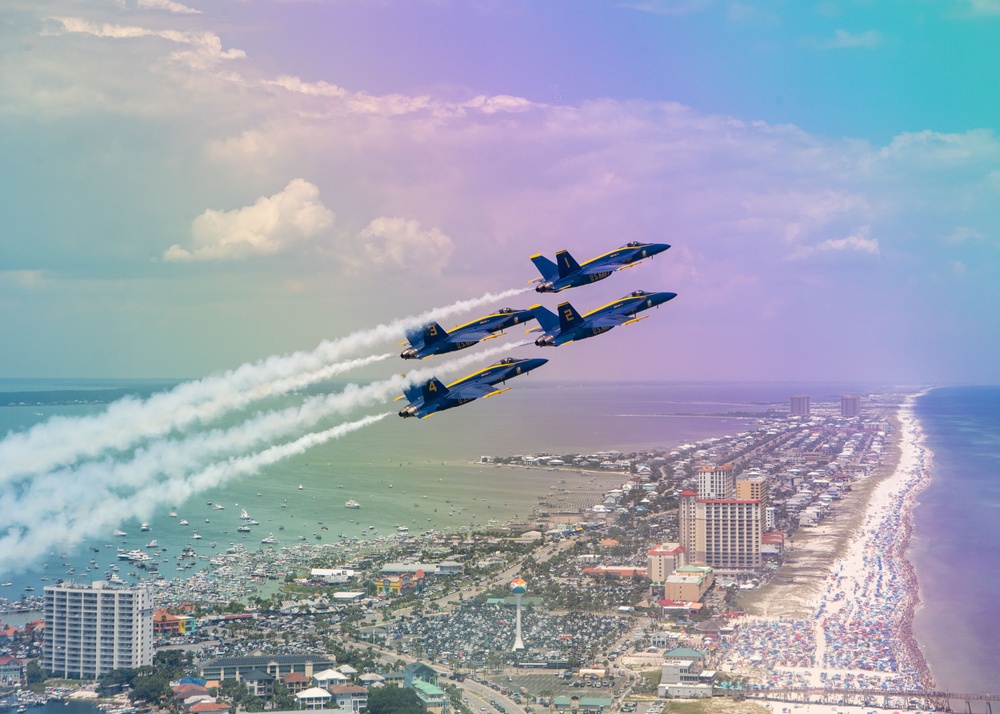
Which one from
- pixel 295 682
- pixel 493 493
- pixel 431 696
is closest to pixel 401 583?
pixel 295 682

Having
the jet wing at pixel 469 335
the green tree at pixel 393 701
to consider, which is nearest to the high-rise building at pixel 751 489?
the green tree at pixel 393 701

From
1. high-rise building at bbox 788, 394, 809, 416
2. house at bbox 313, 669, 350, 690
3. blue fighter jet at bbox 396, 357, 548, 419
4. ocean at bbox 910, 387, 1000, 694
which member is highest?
blue fighter jet at bbox 396, 357, 548, 419

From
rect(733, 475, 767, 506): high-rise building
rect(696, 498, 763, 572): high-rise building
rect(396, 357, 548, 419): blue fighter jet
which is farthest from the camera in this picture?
rect(733, 475, 767, 506): high-rise building

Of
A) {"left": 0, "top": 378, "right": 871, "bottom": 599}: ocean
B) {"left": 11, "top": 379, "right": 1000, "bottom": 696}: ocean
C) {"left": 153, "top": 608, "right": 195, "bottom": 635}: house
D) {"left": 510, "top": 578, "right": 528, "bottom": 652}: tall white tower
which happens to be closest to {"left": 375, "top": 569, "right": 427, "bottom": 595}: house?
{"left": 510, "top": 578, "right": 528, "bottom": 652}: tall white tower

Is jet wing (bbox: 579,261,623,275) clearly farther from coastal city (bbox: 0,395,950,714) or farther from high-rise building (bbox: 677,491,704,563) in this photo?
high-rise building (bbox: 677,491,704,563)

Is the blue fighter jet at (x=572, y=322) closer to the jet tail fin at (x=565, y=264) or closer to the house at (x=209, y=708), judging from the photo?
the jet tail fin at (x=565, y=264)

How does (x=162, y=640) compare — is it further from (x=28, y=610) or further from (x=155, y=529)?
(x=155, y=529)

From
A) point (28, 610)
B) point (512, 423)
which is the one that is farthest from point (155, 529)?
point (512, 423)

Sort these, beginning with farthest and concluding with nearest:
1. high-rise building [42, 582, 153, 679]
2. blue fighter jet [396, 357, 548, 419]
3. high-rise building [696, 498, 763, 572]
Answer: high-rise building [696, 498, 763, 572] < high-rise building [42, 582, 153, 679] < blue fighter jet [396, 357, 548, 419]
